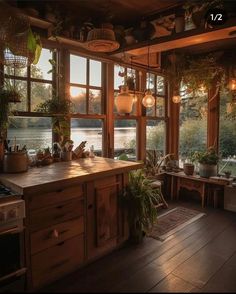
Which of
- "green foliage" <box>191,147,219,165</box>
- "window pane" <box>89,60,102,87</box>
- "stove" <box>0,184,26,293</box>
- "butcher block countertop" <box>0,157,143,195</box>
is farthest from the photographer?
"green foliage" <box>191,147,219,165</box>

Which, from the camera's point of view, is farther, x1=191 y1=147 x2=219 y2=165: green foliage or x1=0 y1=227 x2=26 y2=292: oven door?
x1=191 y1=147 x2=219 y2=165: green foliage

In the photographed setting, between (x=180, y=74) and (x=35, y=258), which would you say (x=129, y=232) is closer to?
(x=35, y=258)

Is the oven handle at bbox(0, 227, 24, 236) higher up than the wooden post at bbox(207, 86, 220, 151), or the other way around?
the wooden post at bbox(207, 86, 220, 151)

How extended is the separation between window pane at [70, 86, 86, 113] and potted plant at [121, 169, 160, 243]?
3.52 feet

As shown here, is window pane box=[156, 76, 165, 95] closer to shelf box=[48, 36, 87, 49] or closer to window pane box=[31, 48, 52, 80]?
shelf box=[48, 36, 87, 49]

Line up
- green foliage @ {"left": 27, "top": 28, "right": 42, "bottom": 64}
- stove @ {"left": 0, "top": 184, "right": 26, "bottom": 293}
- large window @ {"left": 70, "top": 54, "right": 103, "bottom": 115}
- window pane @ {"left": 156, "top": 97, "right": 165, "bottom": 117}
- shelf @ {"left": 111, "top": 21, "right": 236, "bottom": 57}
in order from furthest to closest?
1. window pane @ {"left": 156, "top": 97, "right": 165, "bottom": 117}
2. large window @ {"left": 70, "top": 54, "right": 103, "bottom": 115}
3. shelf @ {"left": 111, "top": 21, "right": 236, "bottom": 57}
4. green foliage @ {"left": 27, "top": 28, "right": 42, "bottom": 64}
5. stove @ {"left": 0, "top": 184, "right": 26, "bottom": 293}

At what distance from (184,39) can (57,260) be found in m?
2.52

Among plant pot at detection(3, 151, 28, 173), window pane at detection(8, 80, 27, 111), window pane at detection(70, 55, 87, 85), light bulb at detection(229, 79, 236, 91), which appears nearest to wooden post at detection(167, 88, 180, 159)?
light bulb at detection(229, 79, 236, 91)

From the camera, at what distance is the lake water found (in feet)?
8.95

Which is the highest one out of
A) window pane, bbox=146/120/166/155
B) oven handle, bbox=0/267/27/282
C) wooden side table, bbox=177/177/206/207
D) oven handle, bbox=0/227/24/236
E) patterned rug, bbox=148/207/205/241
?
window pane, bbox=146/120/166/155

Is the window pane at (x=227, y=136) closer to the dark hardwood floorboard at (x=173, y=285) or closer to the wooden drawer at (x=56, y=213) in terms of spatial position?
the dark hardwood floorboard at (x=173, y=285)

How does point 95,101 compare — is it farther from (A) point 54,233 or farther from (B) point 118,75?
(A) point 54,233

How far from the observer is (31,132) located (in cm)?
280

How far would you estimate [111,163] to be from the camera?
2.69m
